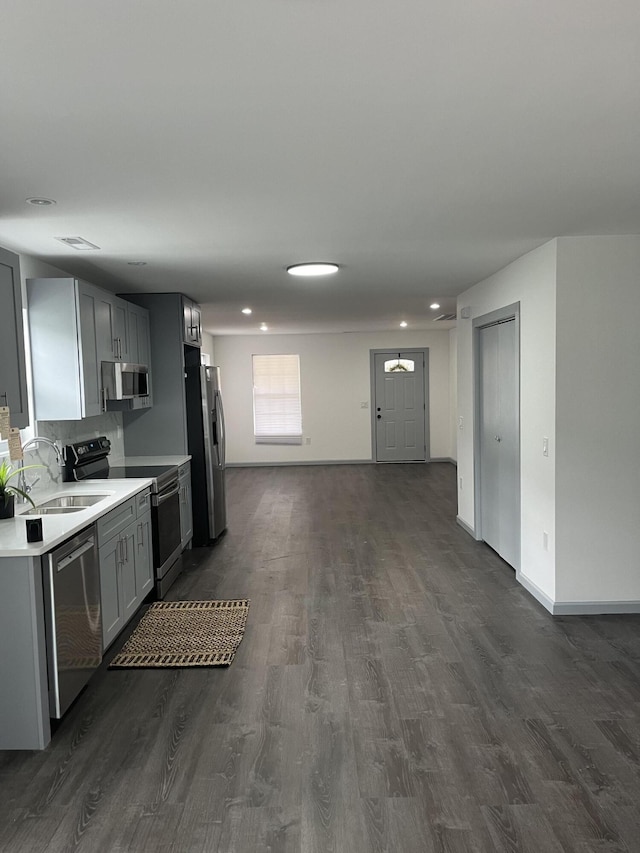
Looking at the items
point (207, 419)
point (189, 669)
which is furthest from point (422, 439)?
point (189, 669)

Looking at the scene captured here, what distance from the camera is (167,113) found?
2.05m

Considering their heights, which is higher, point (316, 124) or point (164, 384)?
point (316, 124)

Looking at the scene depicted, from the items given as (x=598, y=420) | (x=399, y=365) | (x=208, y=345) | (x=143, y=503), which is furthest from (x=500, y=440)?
(x=208, y=345)

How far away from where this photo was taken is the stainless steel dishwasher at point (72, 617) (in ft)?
9.30

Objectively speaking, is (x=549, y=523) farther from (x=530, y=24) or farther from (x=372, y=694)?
(x=530, y=24)

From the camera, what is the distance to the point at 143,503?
4.46m

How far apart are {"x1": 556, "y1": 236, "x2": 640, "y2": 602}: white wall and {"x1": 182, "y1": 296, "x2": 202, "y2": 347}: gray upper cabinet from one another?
137 inches

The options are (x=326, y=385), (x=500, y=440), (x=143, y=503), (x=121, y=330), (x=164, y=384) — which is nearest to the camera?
(x=143, y=503)

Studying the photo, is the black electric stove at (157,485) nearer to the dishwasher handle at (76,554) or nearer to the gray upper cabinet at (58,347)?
the gray upper cabinet at (58,347)

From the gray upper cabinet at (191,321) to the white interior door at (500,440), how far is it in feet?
9.26

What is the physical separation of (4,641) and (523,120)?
115 inches

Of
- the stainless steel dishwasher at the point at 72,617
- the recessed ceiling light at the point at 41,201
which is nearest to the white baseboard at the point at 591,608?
the stainless steel dishwasher at the point at 72,617

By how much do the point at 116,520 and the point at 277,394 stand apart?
797cm

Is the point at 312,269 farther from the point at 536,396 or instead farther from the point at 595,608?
the point at 595,608
